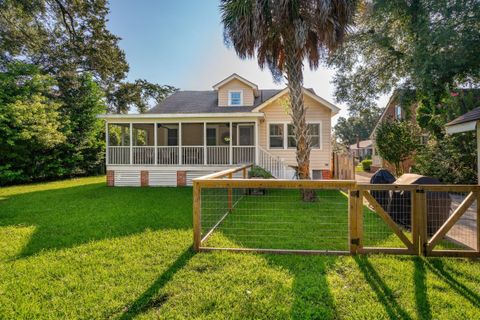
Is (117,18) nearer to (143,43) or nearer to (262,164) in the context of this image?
(143,43)

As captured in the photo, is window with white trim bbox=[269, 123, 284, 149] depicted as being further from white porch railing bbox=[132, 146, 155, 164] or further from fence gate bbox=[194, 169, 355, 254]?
white porch railing bbox=[132, 146, 155, 164]

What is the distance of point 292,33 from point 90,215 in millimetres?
8103

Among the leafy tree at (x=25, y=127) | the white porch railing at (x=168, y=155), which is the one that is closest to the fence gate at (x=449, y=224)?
the white porch railing at (x=168, y=155)

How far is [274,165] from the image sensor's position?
12.0 m

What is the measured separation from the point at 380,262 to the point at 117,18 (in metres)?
19.7

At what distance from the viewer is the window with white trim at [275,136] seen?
13812mm

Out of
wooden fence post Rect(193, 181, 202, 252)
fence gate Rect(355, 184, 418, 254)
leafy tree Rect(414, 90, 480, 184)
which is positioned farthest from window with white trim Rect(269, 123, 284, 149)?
wooden fence post Rect(193, 181, 202, 252)

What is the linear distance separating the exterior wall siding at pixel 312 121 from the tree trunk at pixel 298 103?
15.7 feet

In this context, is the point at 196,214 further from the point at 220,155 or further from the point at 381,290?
the point at 220,155

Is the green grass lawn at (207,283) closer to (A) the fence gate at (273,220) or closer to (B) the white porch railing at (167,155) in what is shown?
(A) the fence gate at (273,220)

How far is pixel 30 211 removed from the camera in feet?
24.0

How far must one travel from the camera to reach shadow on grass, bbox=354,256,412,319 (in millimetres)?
2521

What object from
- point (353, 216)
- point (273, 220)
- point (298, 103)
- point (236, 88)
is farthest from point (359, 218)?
point (236, 88)

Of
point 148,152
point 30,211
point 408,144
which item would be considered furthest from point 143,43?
point 408,144
